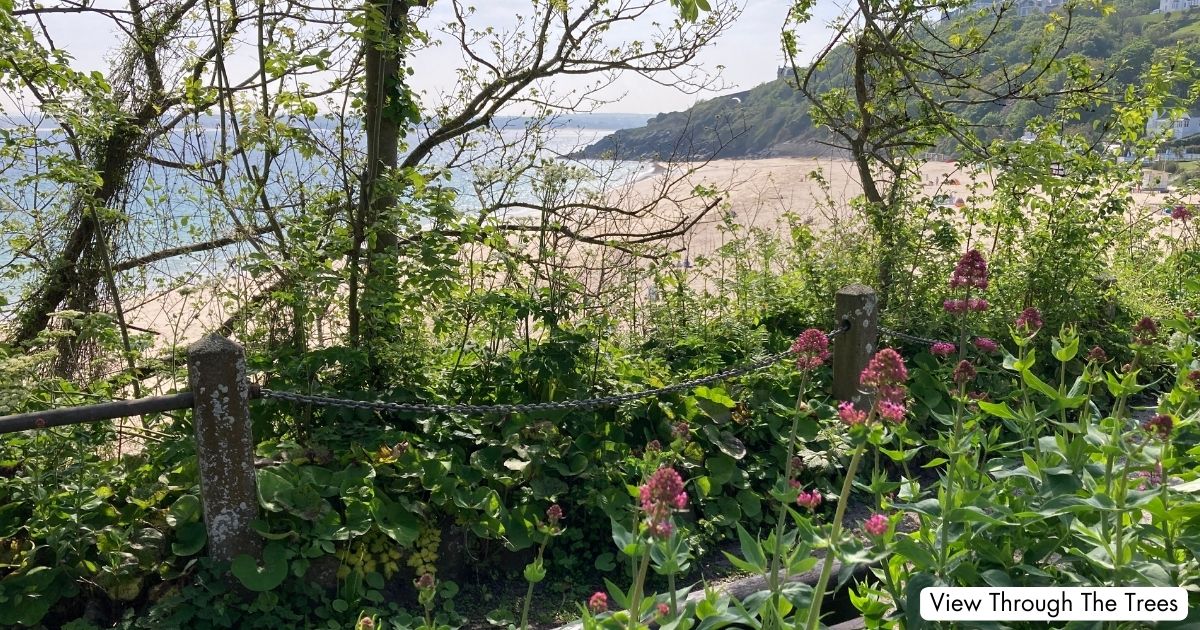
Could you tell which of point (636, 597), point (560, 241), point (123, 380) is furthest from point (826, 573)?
point (560, 241)

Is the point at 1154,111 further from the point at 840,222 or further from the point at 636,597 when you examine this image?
the point at 636,597

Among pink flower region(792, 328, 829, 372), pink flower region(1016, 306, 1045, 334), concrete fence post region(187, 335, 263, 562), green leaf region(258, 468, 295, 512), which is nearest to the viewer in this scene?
pink flower region(792, 328, 829, 372)

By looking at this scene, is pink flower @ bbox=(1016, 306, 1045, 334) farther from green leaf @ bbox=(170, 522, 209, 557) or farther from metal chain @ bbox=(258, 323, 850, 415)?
green leaf @ bbox=(170, 522, 209, 557)

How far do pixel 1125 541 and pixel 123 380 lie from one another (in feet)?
13.9

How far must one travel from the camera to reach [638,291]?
5852 millimetres

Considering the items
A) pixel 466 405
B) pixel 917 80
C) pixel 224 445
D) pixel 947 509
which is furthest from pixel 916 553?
pixel 917 80

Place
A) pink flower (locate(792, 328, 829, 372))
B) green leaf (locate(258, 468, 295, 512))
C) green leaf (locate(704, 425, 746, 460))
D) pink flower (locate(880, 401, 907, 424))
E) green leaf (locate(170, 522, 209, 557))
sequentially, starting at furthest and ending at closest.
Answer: green leaf (locate(704, 425, 746, 460)) < green leaf (locate(258, 468, 295, 512)) < green leaf (locate(170, 522, 209, 557)) < pink flower (locate(792, 328, 829, 372)) < pink flower (locate(880, 401, 907, 424))

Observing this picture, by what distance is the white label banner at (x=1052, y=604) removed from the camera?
6.39 feet

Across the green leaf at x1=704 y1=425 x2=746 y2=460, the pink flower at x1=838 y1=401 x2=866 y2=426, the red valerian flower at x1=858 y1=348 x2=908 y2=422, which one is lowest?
the green leaf at x1=704 y1=425 x2=746 y2=460

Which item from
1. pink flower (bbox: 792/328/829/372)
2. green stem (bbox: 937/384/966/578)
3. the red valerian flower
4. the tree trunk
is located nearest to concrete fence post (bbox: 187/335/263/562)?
the tree trunk

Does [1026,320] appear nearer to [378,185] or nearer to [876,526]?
[876,526]

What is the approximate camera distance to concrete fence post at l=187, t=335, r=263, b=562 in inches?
129

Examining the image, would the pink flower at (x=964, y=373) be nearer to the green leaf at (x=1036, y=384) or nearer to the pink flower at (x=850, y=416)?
the green leaf at (x=1036, y=384)

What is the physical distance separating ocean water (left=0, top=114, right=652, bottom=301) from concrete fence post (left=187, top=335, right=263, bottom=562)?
1465mm
